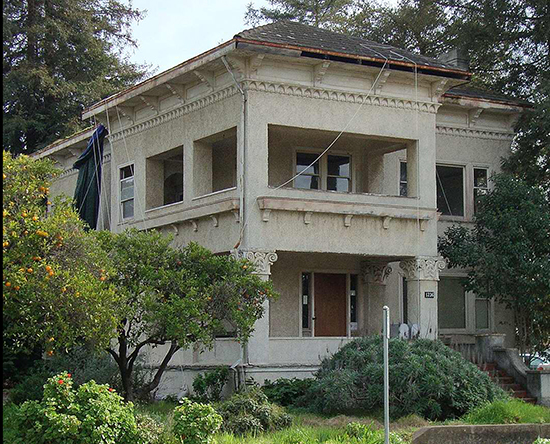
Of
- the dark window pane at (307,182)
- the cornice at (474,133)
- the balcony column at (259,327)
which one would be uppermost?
the cornice at (474,133)

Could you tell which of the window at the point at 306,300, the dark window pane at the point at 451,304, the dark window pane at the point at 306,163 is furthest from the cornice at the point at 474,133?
the window at the point at 306,300

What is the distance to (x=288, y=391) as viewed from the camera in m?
19.8

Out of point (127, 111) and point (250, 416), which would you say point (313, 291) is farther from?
point (250, 416)

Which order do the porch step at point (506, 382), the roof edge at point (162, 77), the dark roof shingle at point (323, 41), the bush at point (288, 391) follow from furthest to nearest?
the porch step at point (506, 382) < the dark roof shingle at point (323, 41) < the roof edge at point (162, 77) < the bush at point (288, 391)

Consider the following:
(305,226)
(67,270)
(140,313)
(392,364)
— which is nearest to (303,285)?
(305,226)

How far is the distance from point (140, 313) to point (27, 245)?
4889 millimetres

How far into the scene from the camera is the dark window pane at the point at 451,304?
26.1 meters

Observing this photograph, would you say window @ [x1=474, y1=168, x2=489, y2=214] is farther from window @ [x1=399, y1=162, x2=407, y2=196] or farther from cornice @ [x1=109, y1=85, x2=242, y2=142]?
cornice @ [x1=109, y1=85, x2=242, y2=142]

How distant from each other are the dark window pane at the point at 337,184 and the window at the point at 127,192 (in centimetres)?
586

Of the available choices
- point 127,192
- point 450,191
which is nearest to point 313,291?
point 450,191

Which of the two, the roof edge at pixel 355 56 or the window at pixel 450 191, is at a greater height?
the roof edge at pixel 355 56

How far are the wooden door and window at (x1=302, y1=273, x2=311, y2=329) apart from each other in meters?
0.24

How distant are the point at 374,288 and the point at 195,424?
11.9 metres

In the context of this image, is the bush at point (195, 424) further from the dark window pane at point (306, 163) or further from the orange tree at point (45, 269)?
the dark window pane at point (306, 163)
